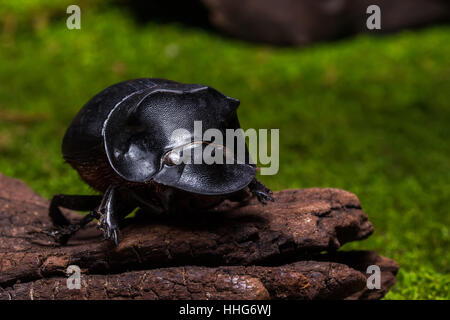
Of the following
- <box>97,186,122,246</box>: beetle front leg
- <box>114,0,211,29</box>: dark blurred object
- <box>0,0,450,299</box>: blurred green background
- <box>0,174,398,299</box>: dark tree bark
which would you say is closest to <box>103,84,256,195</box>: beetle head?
<box>97,186,122,246</box>: beetle front leg

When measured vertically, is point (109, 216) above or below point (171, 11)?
below

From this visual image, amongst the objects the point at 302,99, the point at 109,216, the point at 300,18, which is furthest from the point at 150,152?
the point at 300,18

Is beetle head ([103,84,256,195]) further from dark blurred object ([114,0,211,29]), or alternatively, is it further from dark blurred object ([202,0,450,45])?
dark blurred object ([114,0,211,29])

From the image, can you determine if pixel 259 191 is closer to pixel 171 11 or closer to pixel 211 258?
pixel 211 258

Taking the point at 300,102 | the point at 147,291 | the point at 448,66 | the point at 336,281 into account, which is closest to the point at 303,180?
the point at 300,102

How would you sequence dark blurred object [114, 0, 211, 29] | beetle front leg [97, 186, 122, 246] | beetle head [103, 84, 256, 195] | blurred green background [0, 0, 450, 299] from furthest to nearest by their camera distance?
dark blurred object [114, 0, 211, 29], blurred green background [0, 0, 450, 299], beetle front leg [97, 186, 122, 246], beetle head [103, 84, 256, 195]
